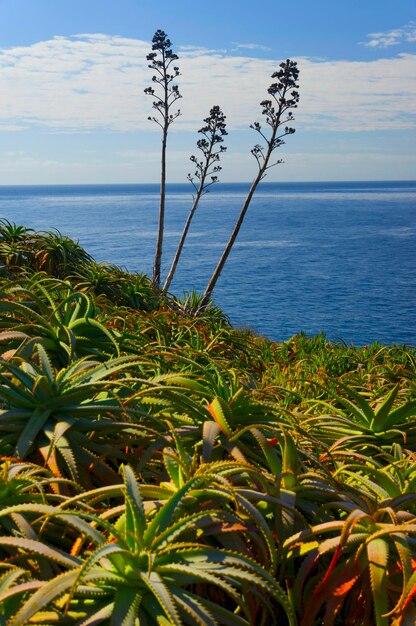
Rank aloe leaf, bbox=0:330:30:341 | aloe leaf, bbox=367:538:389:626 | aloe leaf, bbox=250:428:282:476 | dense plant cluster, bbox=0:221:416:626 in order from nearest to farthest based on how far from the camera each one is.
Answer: dense plant cluster, bbox=0:221:416:626 → aloe leaf, bbox=367:538:389:626 → aloe leaf, bbox=250:428:282:476 → aloe leaf, bbox=0:330:30:341

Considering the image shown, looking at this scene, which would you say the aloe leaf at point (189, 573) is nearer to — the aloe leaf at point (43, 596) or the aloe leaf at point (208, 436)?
the aloe leaf at point (43, 596)

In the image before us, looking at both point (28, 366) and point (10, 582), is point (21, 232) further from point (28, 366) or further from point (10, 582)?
point (10, 582)

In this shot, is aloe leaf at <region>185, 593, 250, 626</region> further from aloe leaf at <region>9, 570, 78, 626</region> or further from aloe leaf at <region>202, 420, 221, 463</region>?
aloe leaf at <region>202, 420, 221, 463</region>

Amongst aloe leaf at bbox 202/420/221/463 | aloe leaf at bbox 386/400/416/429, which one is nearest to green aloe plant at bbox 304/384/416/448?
aloe leaf at bbox 386/400/416/429

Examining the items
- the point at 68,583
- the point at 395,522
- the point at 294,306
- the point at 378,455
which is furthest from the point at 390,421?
the point at 294,306

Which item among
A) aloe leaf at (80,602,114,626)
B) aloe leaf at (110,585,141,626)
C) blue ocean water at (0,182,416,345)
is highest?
aloe leaf at (110,585,141,626)

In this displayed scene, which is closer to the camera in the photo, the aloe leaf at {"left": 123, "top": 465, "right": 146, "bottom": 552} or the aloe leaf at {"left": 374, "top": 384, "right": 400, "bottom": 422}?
the aloe leaf at {"left": 123, "top": 465, "right": 146, "bottom": 552}

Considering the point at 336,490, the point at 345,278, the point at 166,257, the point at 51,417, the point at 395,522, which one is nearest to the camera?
the point at 395,522

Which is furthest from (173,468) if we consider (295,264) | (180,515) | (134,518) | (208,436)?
(295,264)

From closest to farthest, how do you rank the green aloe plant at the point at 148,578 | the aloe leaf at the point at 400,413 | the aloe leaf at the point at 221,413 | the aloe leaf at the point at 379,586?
the green aloe plant at the point at 148,578, the aloe leaf at the point at 379,586, the aloe leaf at the point at 221,413, the aloe leaf at the point at 400,413

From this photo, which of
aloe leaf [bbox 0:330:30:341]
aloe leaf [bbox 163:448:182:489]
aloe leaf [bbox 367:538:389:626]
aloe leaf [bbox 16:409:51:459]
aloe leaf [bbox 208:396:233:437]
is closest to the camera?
aloe leaf [bbox 367:538:389:626]

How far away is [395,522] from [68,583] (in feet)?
4.06

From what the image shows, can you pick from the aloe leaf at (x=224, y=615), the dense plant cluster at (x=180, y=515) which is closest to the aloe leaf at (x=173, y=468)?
the dense plant cluster at (x=180, y=515)

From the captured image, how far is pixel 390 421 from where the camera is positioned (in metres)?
4.18
